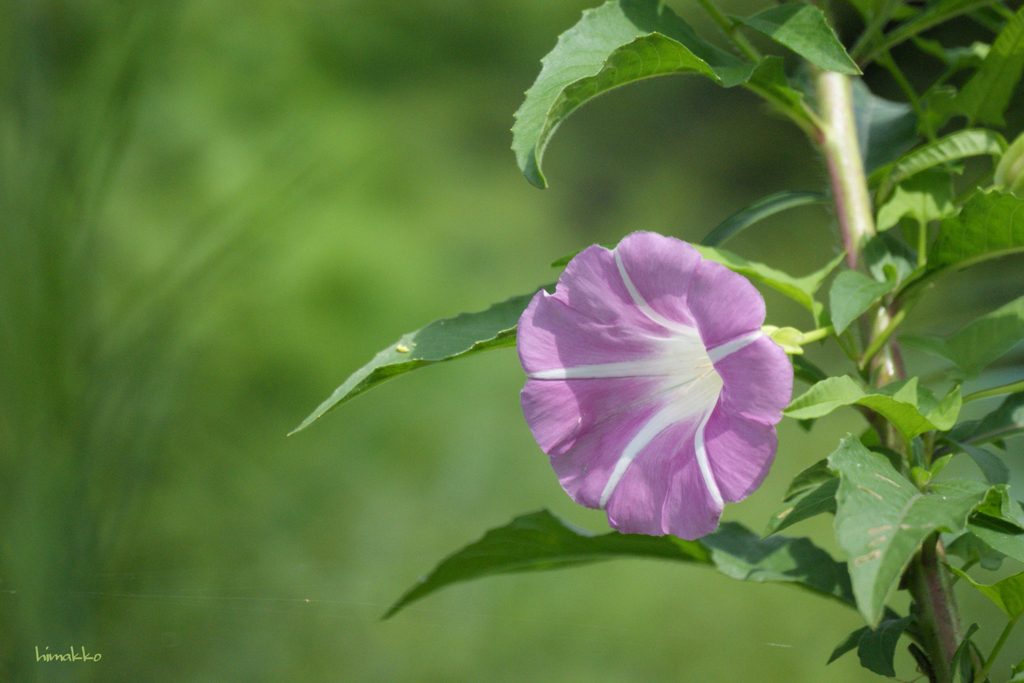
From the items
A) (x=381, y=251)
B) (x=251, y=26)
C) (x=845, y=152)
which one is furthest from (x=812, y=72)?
(x=251, y=26)

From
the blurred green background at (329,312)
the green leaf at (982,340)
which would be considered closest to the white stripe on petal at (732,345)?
the green leaf at (982,340)

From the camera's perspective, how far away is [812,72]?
0.34 metres

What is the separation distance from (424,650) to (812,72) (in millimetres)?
1096

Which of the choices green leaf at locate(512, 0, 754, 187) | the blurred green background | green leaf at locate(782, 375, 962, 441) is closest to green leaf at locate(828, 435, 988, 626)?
green leaf at locate(782, 375, 962, 441)

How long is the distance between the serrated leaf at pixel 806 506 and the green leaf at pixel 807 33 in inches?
5.1

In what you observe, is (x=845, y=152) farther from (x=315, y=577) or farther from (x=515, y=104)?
(x=515, y=104)

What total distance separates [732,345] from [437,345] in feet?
0.33

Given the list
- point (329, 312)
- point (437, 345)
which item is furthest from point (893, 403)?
point (329, 312)

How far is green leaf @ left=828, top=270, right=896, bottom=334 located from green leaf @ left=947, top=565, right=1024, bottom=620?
9cm

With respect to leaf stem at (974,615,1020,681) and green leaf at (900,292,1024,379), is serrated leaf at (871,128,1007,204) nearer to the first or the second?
green leaf at (900,292,1024,379)

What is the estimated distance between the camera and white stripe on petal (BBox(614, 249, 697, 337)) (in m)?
0.25

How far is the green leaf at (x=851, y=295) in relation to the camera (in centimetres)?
26

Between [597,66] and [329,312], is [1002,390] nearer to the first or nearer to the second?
[597,66]

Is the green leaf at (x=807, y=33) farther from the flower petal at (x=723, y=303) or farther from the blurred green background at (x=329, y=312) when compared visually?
the blurred green background at (x=329, y=312)
